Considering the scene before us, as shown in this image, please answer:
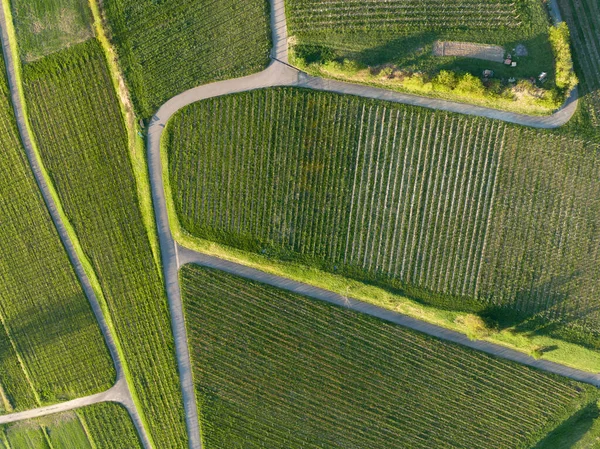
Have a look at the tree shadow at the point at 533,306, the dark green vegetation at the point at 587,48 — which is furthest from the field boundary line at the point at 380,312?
the dark green vegetation at the point at 587,48

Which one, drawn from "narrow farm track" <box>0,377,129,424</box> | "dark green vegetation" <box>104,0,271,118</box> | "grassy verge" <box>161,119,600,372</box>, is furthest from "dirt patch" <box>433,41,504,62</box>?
"narrow farm track" <box>0,377,129,424</box>

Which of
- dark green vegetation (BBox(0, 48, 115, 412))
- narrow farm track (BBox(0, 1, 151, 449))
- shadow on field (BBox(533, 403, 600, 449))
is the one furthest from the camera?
dark green vegetation (BBox(0, 48, 115, 412))

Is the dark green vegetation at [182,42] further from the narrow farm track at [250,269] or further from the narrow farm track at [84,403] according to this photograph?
the narrow farm track at [84,403]

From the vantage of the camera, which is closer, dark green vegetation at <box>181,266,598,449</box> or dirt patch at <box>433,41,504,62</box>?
dirt patch at <box>433,41,504,62</box>

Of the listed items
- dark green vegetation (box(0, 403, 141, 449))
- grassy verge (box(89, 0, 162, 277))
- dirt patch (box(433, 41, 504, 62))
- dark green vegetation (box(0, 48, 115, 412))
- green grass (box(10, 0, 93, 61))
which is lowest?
dark green vegetation (box(0, 403, 141, 449))

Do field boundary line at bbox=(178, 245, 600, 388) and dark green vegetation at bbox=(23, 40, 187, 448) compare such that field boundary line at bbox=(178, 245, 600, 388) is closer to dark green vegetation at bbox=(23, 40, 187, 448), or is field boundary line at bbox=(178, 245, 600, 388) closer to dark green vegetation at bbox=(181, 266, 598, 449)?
dark green vegetation at bbox=(181, 266, 598, 449)

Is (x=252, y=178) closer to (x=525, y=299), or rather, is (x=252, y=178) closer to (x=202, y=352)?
(x=202, y=352)
